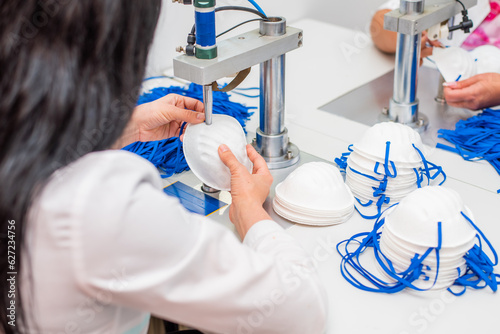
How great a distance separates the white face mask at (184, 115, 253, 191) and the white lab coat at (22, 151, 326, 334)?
1.04ft

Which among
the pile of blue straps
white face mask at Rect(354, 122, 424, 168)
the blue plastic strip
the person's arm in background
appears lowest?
the blue plastic strip

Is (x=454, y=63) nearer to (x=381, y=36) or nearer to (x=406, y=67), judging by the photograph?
(x=406, y=67)

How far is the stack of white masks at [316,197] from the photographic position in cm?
97

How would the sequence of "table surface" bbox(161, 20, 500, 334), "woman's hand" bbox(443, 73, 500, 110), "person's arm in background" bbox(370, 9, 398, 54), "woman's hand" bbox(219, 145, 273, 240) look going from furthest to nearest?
"person's arm in background" bbox(370, 9, 398, 54)
"woman's hand" bbox(443, 73, 500, 110)
"woman's hand" bbox(219, 145, 273, 240)
"table surface" bbox(161, 20, 500, 334)

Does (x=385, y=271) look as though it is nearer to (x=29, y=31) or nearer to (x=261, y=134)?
(x=261, y=134)

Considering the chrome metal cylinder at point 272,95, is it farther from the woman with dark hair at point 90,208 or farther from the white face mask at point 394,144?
the woman with dark hair at point 90,208

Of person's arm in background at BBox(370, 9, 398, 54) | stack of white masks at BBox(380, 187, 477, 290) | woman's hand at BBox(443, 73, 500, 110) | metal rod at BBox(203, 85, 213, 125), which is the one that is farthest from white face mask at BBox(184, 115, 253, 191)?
person's arm in background at BBox(370, 9, 398, 54)

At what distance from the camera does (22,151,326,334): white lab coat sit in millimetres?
577

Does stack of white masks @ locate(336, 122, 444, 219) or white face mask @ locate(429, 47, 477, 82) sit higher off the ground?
white face mask @ locate(429, 47, 477, 82)

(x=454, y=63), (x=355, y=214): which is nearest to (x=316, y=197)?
(x=355, y=214)

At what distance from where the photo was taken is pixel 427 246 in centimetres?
83

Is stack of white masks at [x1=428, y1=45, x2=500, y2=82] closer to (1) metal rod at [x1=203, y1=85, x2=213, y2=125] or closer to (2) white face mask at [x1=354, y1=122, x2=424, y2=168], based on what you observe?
(2) white face mask at [x1=354, y1=122, x2=424, y2=168]

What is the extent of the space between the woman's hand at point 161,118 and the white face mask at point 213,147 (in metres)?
0.04

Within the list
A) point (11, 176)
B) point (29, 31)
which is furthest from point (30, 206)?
point (29, 31)
